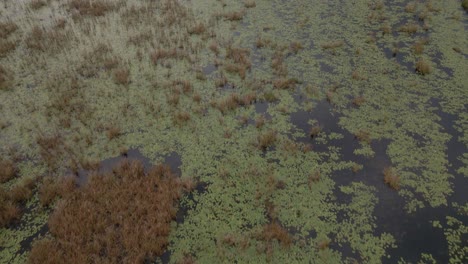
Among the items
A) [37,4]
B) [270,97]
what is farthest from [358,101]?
[37,4]

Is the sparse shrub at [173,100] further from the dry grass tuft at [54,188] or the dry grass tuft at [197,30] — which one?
the dry grass tuft at [197,30]

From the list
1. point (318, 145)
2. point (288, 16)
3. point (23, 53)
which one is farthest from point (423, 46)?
point (23, 53)

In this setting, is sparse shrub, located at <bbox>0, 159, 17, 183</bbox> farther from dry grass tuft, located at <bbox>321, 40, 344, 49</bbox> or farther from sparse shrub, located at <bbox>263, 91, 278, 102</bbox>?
dry grass tuft, located at <bbox>321, 40, 344, 49</bbox>

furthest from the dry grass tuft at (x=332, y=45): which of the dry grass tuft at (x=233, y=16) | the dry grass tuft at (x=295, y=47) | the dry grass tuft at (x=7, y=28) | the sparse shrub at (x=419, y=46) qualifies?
the dry grass tuft at (x=7, y=28)

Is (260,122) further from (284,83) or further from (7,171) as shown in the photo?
(7,171)

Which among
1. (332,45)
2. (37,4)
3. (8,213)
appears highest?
(37,4)
